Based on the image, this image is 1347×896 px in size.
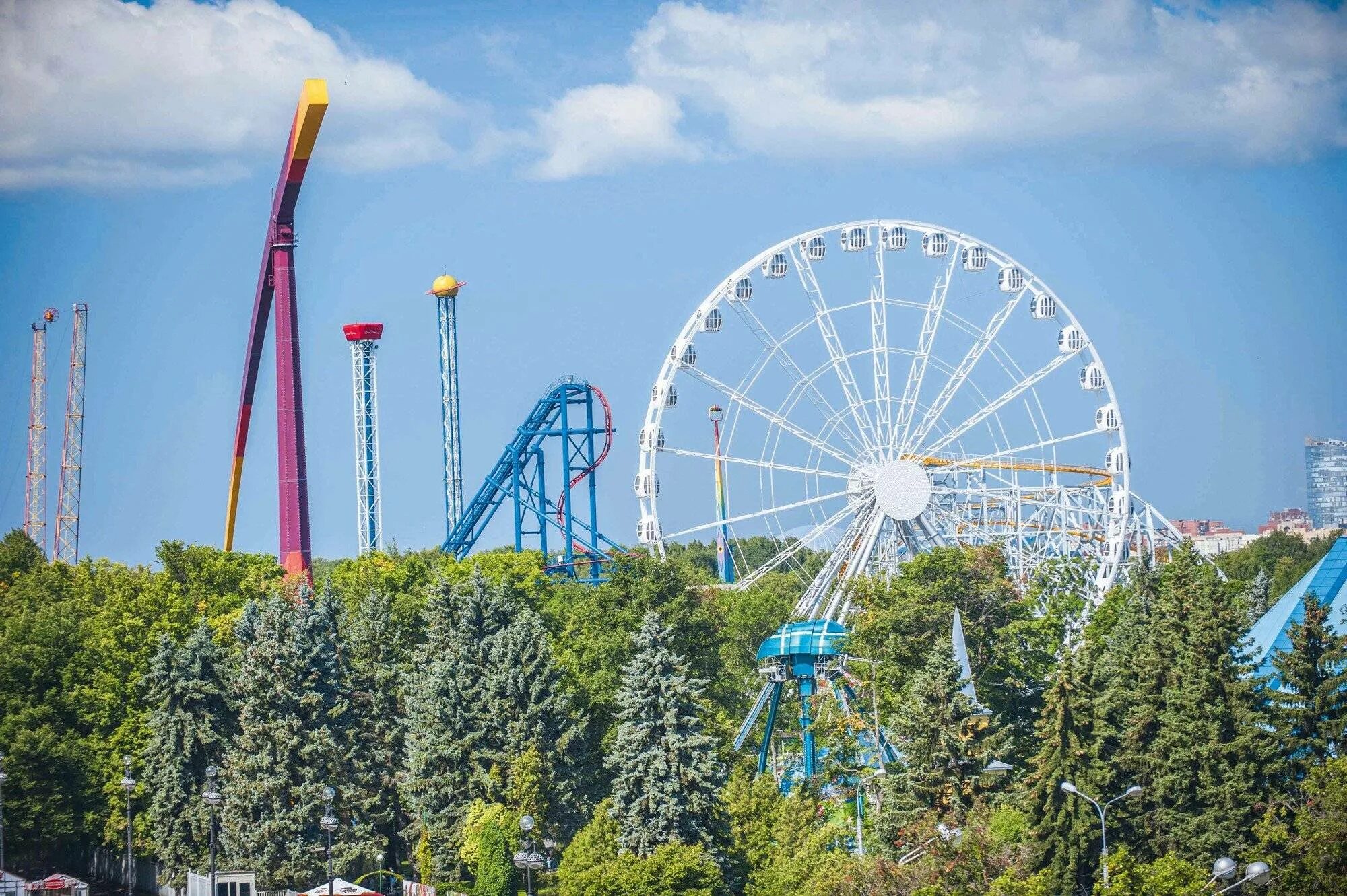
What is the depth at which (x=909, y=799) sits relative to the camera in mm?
53500

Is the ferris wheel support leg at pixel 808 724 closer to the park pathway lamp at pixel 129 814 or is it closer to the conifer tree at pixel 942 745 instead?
the conifer tree at pixel 942 745

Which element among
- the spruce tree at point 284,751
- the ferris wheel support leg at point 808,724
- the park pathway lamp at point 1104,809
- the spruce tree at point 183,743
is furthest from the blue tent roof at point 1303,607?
the spruce tree at point 183,743

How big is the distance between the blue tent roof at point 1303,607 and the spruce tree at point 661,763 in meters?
19.8

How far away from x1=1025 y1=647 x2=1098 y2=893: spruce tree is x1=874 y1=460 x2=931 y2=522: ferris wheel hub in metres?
20.8

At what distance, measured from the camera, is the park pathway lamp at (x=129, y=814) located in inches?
2488

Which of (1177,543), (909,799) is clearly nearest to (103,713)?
(909,799)

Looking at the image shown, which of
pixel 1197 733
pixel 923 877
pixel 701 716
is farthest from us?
pixel 701 716

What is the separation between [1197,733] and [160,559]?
5467 centimetres

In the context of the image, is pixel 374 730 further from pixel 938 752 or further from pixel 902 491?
pixel 938 752

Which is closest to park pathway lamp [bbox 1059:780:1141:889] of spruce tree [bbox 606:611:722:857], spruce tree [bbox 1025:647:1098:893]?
spruce tree [bbox 1025:647:1098:893]

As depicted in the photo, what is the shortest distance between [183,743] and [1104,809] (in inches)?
1211

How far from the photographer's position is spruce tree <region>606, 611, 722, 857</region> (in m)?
55.0

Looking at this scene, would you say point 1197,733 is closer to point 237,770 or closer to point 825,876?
point 825,876

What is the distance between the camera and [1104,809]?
52.2 metres
